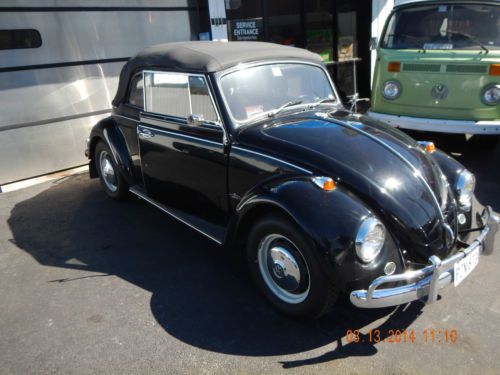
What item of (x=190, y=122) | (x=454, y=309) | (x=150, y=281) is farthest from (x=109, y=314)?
(x=454, y=309)

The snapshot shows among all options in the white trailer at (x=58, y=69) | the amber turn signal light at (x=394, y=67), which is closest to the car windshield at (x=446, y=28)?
the amber turn signal light at (x=394, y=67)

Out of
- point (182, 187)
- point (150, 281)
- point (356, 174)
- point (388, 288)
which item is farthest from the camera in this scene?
point (182, 187)

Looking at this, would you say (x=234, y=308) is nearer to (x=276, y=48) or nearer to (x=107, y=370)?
(x=107, y=370)

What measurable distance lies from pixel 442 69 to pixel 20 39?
18.4 feet

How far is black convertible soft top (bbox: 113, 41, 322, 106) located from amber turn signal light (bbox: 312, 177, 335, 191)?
1.33 m

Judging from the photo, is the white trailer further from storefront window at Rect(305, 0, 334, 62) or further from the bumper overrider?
the bumper overrider

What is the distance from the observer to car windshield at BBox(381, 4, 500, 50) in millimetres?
5547

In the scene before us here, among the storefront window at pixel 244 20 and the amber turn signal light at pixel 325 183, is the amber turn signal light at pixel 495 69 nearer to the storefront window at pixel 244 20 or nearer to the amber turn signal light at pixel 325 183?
the amber turn signal light at pixel 325 183

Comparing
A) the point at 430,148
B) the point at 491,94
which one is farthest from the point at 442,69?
the point at 430,148

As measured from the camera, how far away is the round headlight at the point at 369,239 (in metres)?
2.55

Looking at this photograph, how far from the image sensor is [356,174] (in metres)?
2.87

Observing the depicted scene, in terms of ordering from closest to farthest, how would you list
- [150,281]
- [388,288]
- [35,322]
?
1. [388,288]
2. [35,322]
3. [150,281]

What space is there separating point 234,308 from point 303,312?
0.56 m

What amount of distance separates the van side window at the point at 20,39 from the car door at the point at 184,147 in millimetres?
2685
